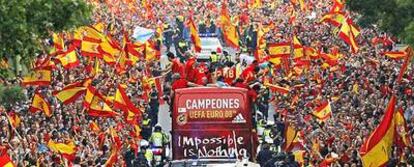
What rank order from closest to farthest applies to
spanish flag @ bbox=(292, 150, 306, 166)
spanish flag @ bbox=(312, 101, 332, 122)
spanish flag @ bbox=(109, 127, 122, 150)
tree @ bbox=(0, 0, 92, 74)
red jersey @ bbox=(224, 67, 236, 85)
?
tree @ bbox=(0, 0, 92, 74)
spanish flag @ bbox=(292, 150, 306, 166)
spanish flag @ bbox=(109, 127, 122, 150)
spanish flag @ bbox=(312, 101, 332, 122)
red jersey @ bbox=(224, 67, 236, 85)

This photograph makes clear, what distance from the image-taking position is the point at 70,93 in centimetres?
3098

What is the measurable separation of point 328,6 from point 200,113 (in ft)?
113

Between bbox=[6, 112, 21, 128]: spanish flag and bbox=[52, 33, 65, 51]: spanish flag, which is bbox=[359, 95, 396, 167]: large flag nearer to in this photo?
bbox=[6, 112, 21, 128]: spanish flag

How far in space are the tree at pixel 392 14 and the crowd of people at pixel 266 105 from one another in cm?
159

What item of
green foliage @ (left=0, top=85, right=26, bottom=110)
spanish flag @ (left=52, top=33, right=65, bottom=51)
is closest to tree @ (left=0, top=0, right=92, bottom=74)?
green foliage @ (left=0, top=85, right=26, bottom=110)

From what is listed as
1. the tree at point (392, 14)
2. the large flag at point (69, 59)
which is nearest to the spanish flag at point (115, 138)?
the large flag at point (69, 59)

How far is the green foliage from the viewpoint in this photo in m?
30.6

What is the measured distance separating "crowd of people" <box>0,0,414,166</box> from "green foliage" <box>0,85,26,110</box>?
266 millimetres

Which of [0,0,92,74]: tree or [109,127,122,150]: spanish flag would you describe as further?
[109,127,122,150]: spanish flag

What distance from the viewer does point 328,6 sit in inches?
2437

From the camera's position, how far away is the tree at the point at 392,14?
28.8 metres

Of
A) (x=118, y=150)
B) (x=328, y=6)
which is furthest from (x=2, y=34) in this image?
(x=328, y=6)

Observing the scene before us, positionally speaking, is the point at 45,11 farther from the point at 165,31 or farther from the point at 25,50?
the point at 165,31

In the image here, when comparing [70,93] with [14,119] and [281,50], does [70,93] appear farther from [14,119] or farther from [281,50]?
[281,50]
